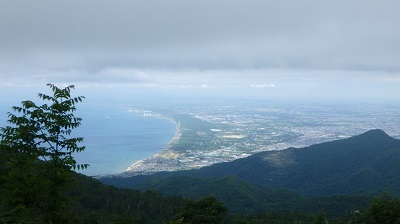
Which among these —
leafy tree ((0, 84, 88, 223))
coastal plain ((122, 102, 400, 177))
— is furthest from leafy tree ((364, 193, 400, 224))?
coastal plain ((122, 102, 400, 177))

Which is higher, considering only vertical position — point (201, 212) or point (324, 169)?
point (201, 212)

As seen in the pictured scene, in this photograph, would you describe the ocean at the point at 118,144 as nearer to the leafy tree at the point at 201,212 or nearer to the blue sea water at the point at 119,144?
the blue sea water at the point at 119,144

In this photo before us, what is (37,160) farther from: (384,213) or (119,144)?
(119,144)

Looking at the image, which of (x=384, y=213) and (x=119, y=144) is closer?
(x=384, y=213)

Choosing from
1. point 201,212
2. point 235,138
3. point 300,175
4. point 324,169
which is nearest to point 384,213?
point 201,212

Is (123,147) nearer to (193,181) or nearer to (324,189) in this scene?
(193,181)

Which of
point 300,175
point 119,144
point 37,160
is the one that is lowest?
point 300,175
